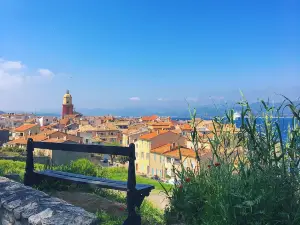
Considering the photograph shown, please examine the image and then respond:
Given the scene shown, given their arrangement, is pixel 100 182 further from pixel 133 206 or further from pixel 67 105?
pixel 67 105

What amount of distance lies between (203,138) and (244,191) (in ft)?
5.05

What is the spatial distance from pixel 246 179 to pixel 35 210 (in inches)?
75.7

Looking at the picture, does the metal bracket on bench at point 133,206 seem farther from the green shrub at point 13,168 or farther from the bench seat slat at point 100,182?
the green shrub at point 13,168

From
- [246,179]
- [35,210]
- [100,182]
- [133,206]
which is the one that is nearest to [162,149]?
[100,182]

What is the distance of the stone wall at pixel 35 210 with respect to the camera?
9.10ft

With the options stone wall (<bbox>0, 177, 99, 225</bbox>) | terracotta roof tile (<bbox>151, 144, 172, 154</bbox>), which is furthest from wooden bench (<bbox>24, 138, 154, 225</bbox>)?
Result: terracotta roof tile (<bbox>151, 144, 172, 154</bbox>)

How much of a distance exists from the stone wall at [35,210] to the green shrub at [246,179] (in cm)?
116

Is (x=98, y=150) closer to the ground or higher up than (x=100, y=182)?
higher up

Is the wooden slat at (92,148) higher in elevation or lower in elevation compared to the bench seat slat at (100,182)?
higher

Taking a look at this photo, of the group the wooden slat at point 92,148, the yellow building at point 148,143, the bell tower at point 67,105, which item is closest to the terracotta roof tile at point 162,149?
the yellow building at point 148,143

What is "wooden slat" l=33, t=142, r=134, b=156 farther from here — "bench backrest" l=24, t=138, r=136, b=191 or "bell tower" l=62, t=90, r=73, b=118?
"bell tower" l=62, t=90, r=73, b=118

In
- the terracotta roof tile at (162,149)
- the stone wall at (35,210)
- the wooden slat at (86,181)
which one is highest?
the wooden slat at (86,181)

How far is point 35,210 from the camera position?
3053mm

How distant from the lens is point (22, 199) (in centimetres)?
339
